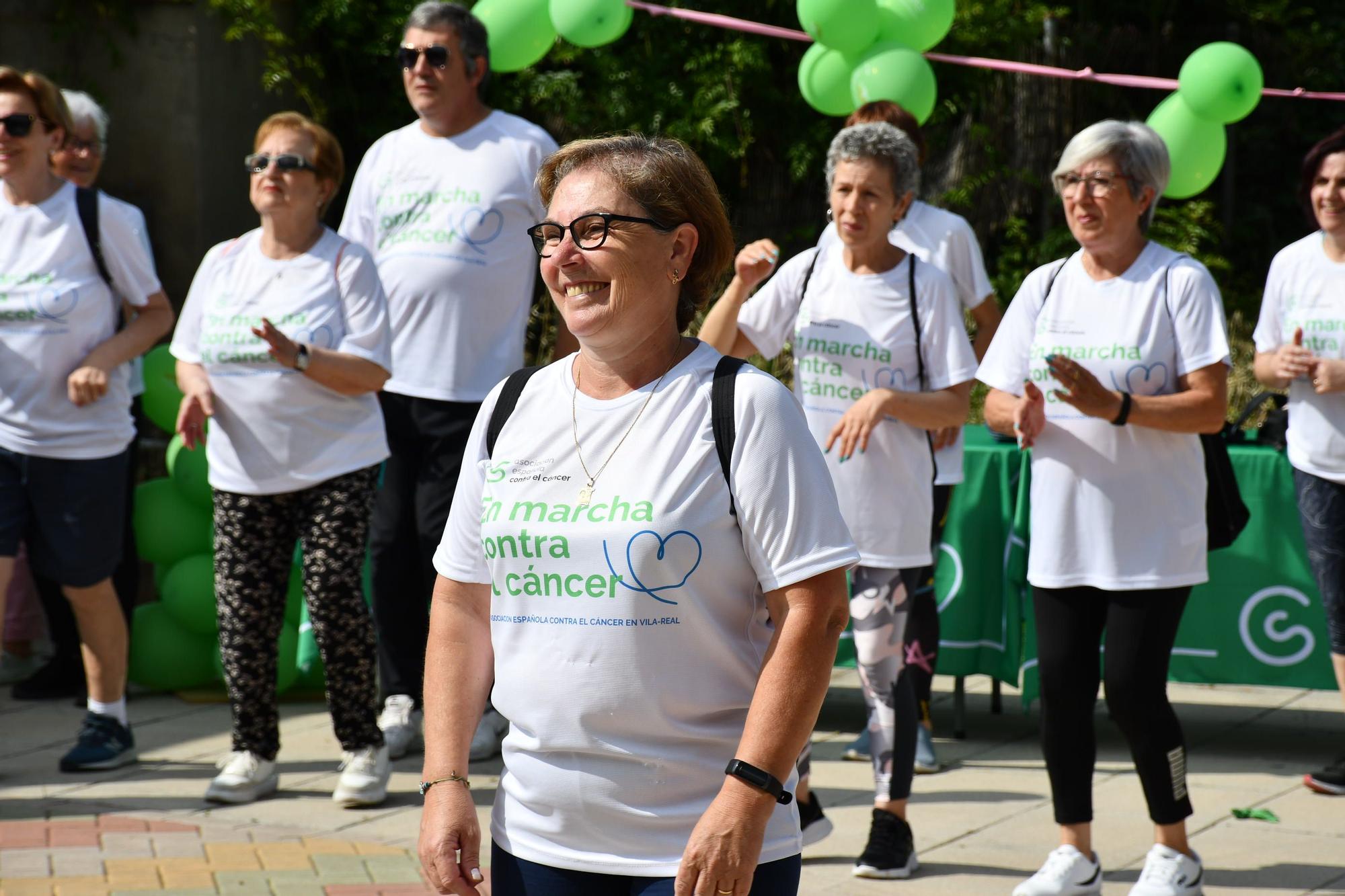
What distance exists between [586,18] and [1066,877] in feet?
12.3

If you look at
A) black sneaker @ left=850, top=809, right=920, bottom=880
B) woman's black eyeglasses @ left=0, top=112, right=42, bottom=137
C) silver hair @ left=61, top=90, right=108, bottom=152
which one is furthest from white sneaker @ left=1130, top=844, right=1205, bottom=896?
silver hair @ left=61, top=90, right=108, bottom=152

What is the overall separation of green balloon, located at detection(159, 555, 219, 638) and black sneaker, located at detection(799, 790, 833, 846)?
295 centimetres

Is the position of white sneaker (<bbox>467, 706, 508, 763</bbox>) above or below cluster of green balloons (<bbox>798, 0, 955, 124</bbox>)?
below

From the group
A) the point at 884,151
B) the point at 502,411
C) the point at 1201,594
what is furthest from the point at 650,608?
the point at 1201,594

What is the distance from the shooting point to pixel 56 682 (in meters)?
6.98

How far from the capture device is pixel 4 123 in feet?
17.7

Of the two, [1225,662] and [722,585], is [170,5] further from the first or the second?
[722,585]

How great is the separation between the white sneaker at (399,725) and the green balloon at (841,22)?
302cm

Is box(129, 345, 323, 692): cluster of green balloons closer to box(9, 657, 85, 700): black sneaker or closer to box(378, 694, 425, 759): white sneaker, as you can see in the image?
box(9, 657, 85, 700): black sneaker

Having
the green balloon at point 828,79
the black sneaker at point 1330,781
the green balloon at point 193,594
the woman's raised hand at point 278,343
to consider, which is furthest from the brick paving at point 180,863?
the green balloon at point 828,79

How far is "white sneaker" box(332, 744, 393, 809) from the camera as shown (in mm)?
5316

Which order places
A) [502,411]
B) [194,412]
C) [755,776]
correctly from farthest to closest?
[194,412] < [502,411] < [755,776]

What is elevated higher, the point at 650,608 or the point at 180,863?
the point at 650,608

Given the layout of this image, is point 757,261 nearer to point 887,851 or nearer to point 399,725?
point 887,851
